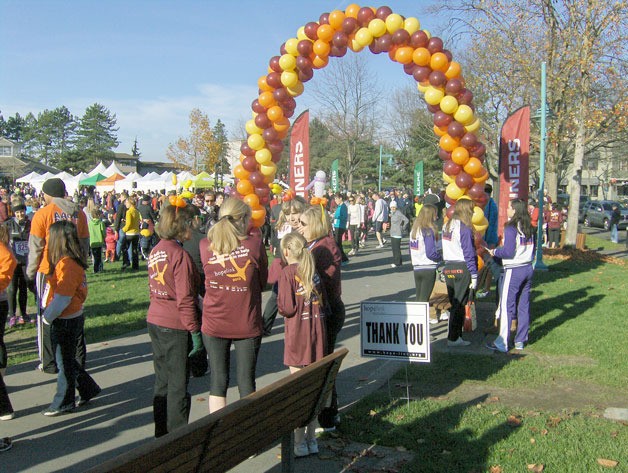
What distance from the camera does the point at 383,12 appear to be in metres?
10.9

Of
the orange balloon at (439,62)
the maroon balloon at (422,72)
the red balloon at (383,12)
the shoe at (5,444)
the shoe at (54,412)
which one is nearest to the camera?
the shoe at (5,444)

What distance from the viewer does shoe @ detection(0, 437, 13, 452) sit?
15.8 ft

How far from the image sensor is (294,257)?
4.55m

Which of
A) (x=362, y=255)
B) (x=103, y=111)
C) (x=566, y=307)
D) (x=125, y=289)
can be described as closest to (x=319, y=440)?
(x=566, y=307)

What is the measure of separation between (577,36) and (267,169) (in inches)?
520

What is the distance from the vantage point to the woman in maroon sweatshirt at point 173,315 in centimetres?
443

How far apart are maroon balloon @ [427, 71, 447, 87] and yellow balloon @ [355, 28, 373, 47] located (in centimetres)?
134

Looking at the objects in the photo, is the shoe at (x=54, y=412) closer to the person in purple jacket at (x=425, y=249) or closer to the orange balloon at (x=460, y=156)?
the person in purple jacket at (x=425, y=249)

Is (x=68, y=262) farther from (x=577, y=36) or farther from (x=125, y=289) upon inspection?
(x=577, y=36)

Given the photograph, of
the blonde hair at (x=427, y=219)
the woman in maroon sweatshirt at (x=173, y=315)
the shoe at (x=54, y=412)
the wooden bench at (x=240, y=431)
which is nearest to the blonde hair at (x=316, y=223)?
the woman in maroon sweatshirt at (x=173, y=315)

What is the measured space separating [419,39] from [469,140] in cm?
197

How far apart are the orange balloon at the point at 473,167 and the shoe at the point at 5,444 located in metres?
8.25

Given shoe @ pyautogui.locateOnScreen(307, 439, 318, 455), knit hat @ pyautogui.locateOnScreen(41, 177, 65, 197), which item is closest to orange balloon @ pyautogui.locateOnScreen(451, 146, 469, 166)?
knit hat @ pyautogui.locateOnScreen(41, 177, 65, 197)

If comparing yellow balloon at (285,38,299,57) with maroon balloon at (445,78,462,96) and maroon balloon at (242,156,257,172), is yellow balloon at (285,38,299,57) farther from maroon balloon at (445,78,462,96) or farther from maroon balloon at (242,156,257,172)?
maroon balloon at (445,78,462,96)
